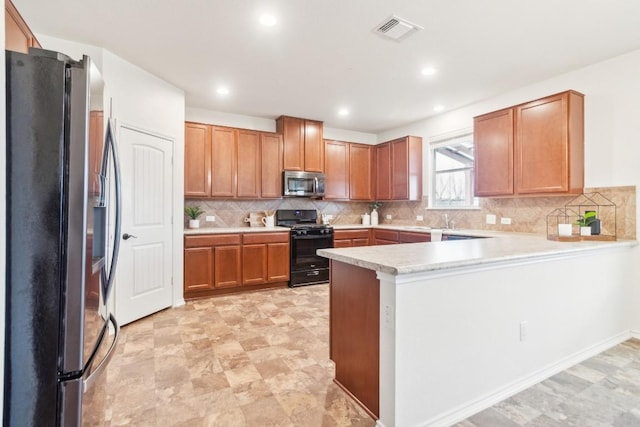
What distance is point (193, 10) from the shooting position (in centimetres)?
237

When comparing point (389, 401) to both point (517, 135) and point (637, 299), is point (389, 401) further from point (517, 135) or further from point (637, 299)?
point (517, 135)

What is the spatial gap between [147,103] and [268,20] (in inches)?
70.3

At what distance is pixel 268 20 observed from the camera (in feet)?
8.16

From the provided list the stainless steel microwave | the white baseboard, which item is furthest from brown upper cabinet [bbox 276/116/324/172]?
the white baseboard

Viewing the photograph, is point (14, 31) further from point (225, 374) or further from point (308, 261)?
point (308, 261)

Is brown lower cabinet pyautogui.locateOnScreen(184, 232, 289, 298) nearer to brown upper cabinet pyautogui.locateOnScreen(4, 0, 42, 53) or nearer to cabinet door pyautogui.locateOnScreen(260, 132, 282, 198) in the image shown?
cabinet door pyautogui.locateOnScreen(260, 132, 282, 198)

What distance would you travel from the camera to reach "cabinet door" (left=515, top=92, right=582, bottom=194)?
10.3 ft

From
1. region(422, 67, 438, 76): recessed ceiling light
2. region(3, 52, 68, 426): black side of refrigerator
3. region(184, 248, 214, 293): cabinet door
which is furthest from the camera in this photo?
region(184, 248, 214, 293): cabinet door

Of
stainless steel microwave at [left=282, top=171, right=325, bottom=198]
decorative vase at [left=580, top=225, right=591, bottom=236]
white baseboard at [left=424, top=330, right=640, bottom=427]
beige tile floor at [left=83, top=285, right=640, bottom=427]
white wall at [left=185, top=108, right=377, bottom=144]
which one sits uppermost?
white wall at [left=185, top=108, right=377, bottom=144]

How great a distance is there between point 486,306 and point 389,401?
0.81m

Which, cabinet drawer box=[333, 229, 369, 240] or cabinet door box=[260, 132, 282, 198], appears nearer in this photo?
cabinet door box=[260, 132, 282, 198]

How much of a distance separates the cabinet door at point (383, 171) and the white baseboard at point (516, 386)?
3427 millimetres

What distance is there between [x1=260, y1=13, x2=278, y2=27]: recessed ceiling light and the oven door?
A: 2.89 meters

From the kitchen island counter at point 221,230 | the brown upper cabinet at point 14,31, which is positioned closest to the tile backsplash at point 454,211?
the kitchen island counter at point 221,230
